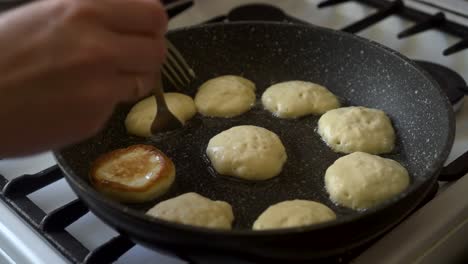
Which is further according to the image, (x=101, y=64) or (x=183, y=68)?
(x=183, y=68)

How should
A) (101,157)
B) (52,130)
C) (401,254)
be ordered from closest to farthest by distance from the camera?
(52,130), (401,254), (101,157)

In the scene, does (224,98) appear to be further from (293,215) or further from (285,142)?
(293,215)

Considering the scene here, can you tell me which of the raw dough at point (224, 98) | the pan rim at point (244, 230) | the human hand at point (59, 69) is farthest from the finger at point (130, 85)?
the raw dough at point (224, 98)

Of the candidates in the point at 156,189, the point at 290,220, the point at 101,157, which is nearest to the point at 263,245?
the point at 290,220

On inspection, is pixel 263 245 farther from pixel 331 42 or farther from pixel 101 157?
pixel 331 42

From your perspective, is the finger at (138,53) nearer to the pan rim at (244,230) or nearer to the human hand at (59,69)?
the human hand at (59,69)

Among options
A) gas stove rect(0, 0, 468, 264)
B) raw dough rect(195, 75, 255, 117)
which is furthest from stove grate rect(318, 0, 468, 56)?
raw dough rect(195, 75, 255, 117)

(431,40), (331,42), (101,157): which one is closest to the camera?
(101,157)
